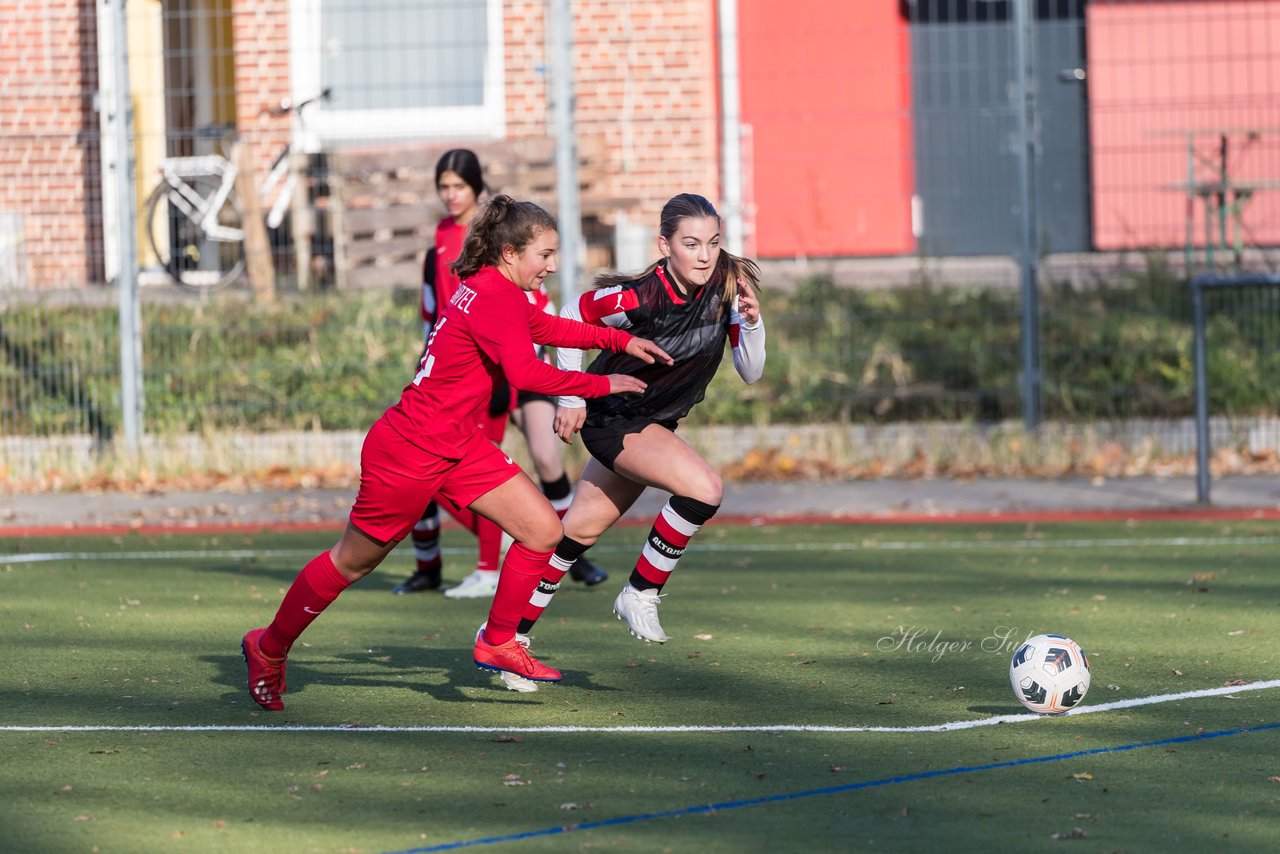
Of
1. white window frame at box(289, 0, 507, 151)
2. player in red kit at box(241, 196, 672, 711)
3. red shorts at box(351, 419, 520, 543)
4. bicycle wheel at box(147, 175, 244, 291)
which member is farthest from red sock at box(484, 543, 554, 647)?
white window frame at box(289, 0, 507, 151)

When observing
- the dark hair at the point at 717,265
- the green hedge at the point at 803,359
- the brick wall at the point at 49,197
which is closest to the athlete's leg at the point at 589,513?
the dark hair at the point at 717,265

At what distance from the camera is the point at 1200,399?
36.6 ft

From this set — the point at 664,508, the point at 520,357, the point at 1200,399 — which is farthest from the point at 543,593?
the point at 1200,399

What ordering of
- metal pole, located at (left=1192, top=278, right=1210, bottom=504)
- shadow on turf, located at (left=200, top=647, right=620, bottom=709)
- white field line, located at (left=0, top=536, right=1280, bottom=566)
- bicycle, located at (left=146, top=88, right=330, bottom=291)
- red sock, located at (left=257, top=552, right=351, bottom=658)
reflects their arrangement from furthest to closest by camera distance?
bicycle, located at (left=146, top=88, right=330, bottom=291), metal pole, located at (left=1192, top=278, right=1210, bottom=504), white field line, located at (left=0, top=536, right=1280, bottom=566), shadow on turf, located at (left=200, top=647, right=620, bottom=709), red sock, located at (left=257, top=552, right=351, bottom=658)

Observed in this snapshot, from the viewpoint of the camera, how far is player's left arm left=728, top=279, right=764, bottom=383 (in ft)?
22.4

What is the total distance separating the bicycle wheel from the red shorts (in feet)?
26.7

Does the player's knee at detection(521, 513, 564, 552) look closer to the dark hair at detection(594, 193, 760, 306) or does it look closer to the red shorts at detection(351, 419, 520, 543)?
the red shorts at detection(351, 419, 520, 543)

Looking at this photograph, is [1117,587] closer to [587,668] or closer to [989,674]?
[989,674]

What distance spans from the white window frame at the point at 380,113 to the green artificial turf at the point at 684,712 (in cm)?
668

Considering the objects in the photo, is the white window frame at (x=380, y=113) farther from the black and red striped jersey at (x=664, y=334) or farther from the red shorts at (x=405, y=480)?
the red shorts at (x=405, y=480)

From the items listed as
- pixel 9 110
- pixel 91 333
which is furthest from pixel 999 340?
pixel 9 110

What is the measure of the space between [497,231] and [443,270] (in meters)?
2.31

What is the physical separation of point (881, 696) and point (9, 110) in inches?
468

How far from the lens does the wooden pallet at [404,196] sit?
14.1 meters
